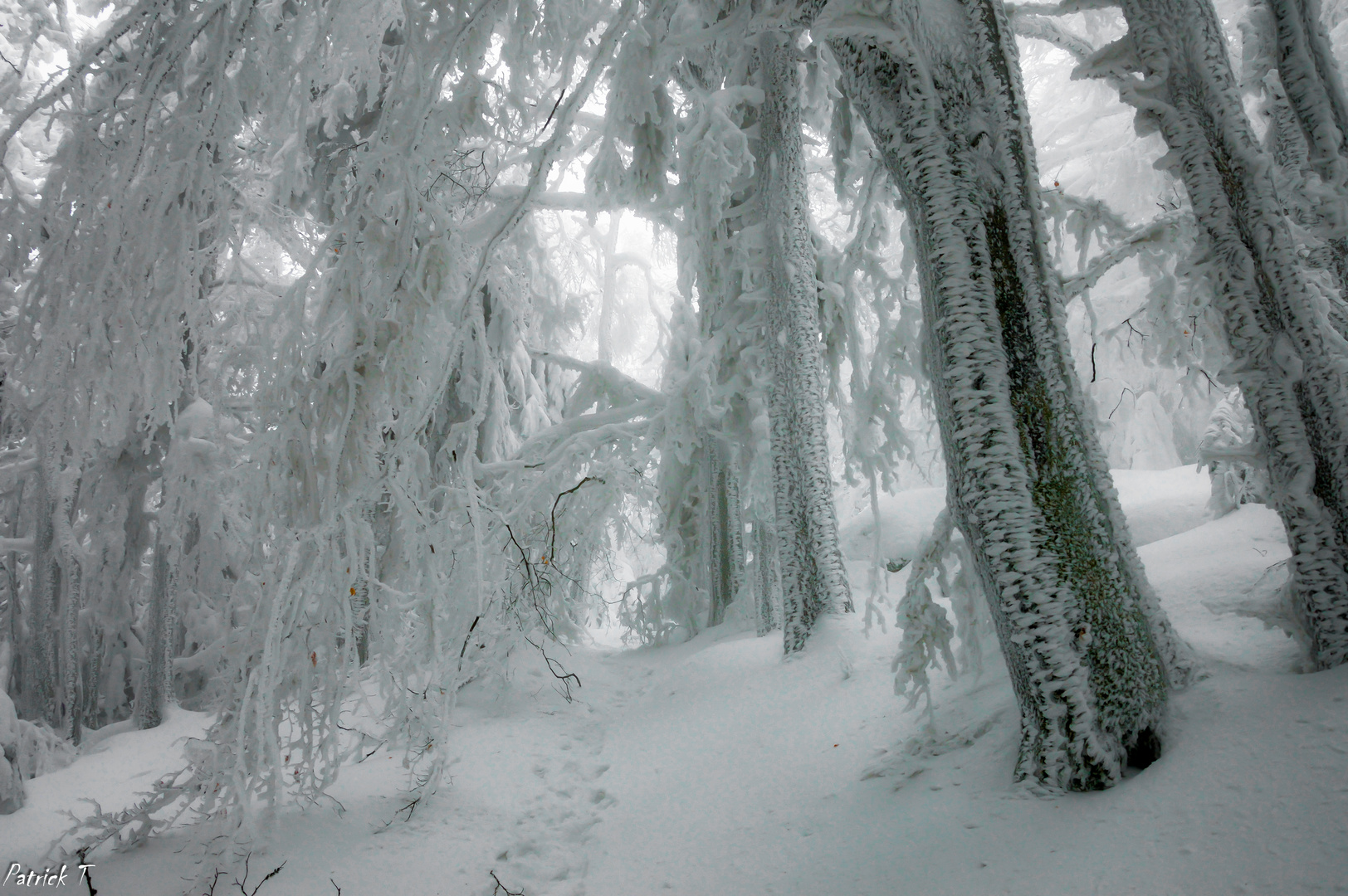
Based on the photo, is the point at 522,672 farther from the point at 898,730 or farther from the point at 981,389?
the point at 981,389

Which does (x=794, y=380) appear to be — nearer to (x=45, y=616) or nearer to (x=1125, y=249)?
(x=1125, y=249)

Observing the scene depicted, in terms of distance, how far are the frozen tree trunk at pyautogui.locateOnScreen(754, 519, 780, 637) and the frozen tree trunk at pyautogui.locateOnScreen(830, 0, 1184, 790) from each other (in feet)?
15.7

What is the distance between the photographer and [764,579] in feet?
25.7

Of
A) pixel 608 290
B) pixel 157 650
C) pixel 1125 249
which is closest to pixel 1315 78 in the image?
pixel 1125 249

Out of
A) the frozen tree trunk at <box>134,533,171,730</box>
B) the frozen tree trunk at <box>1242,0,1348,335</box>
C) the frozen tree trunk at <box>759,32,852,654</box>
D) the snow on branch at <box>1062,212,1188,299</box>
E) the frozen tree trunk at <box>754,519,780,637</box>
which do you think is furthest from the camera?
the frozen tree trunk at <box>134,533,171,730</box>

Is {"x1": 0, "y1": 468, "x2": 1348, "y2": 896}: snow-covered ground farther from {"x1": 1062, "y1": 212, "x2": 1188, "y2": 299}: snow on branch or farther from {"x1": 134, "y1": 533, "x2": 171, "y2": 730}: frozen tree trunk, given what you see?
{"x1": 134, "y1": 533, "x2": 171, "y2": 730}: frozen tree trunk

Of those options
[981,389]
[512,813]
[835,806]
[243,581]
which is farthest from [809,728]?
[243,581]

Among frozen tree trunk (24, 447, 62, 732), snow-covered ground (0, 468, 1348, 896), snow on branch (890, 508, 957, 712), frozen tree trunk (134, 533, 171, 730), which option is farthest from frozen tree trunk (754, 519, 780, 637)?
frozen tree trunk (24, 447, 62, 732)

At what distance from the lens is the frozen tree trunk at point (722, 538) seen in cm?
916

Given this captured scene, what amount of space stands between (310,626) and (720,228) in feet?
19.3

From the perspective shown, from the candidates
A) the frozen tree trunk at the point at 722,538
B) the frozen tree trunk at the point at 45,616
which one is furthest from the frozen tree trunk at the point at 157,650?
the frozen tree trunk at the point at 722,538

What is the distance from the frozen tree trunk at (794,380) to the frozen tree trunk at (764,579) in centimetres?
128

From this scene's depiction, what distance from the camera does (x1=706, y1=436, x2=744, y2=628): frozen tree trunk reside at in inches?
360

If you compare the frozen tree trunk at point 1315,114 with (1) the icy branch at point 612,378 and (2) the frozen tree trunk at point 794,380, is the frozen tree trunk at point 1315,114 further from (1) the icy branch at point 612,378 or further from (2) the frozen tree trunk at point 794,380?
(1) the icy branch at point 612,378
